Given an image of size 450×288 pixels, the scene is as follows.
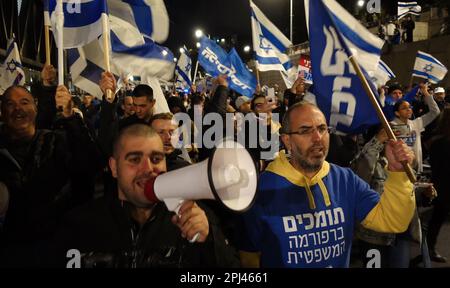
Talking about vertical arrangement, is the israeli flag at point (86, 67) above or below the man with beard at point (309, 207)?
above

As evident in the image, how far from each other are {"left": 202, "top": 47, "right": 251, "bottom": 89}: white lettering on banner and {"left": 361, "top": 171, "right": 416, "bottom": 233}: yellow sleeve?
5111mm

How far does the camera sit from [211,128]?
190 inches

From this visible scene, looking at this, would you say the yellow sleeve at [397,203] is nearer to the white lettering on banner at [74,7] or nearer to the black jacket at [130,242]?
the black jacket at [130,242]

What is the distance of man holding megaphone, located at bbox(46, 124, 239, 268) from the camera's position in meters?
2.01

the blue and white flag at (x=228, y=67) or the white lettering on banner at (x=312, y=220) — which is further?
the blue and white flag at (x=228, y=67)

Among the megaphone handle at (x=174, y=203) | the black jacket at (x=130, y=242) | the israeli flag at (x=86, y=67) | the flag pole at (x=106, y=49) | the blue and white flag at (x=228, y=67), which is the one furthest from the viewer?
the blue and white flag at (x=228, y=67)

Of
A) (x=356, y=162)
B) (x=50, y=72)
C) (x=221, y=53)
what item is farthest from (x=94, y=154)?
(x=221, y=53)

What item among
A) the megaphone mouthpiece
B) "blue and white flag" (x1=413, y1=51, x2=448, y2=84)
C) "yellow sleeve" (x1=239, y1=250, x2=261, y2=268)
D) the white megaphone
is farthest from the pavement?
"blue and white flag" (x1=413, y1=51, x2=448, y2=84)

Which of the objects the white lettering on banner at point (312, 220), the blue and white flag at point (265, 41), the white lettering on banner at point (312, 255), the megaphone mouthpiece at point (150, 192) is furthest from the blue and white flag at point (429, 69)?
the megaphone mouthpiece at point (150, 192)

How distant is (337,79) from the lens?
3.01 metres

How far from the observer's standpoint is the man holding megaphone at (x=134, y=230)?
2.01 meters

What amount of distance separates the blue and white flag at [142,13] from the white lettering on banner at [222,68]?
7.06 ft

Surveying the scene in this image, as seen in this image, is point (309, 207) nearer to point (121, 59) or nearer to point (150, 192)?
point (150, 192)

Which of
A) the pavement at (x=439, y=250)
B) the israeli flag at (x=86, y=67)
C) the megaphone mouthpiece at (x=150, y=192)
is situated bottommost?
the pavement at (x=439, y=250)
